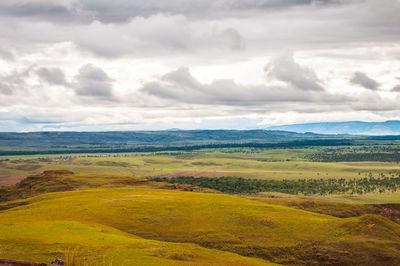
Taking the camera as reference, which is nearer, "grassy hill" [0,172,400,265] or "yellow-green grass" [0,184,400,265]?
"grassy hill" [0,172,400,265]

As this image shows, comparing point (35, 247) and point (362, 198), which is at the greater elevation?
point (35, 247)

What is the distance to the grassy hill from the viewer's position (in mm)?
45966

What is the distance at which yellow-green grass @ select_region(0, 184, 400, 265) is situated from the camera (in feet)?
152

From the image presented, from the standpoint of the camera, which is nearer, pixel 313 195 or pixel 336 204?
pixel 336 204

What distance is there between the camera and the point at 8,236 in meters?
49.2

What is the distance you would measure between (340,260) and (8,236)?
159 feet

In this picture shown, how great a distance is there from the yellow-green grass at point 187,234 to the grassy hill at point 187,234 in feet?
0.42

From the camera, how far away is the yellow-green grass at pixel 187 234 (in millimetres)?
46469

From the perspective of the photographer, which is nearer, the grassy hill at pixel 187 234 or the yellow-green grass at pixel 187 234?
the grassy hill at pixel 187 234

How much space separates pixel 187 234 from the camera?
212 feet

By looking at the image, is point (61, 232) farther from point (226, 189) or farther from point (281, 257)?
point (226, 189)

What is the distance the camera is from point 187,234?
212ft

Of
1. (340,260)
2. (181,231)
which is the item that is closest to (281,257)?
(340,260)

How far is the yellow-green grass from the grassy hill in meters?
0.13
